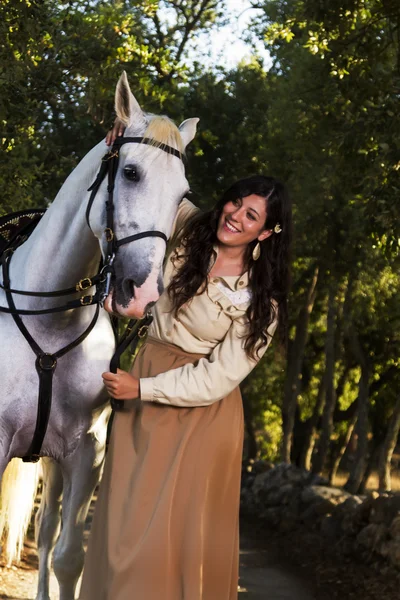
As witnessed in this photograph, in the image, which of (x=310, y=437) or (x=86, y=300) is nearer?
(x=86, y=300)

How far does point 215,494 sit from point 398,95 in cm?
410

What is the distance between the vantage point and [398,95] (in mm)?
6742

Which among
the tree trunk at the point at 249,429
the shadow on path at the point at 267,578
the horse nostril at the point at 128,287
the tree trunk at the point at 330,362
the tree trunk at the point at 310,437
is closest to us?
the horse nostril at the point at 128,287

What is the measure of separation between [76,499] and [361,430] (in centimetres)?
948

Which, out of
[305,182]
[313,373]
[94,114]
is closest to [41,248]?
[94,114]

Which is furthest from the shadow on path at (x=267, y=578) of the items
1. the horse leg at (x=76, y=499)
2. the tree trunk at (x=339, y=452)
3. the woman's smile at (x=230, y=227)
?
the tree trunk at (x=339, y=452)

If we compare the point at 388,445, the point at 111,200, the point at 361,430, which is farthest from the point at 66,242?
the point at 361,430

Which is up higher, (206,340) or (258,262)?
(258,262)

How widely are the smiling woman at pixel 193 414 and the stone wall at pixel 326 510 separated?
4135 millimetres

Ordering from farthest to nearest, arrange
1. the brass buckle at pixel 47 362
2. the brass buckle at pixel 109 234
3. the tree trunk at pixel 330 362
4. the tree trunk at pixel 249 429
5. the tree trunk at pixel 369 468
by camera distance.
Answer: the tree trunk at pixel 249 429, the tree trunk at pixel 330 362, the tree trunk at pixel 369 468, the brass buckle at pixel 47 362, the brass buckle at pixel 109 234

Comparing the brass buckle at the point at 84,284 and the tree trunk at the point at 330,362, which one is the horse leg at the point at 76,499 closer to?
the brass buckle at the point at 84,284

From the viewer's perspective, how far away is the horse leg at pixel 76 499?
14.0 ft

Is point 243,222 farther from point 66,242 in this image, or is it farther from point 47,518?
point 47,518

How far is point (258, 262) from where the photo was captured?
12.7 ft
